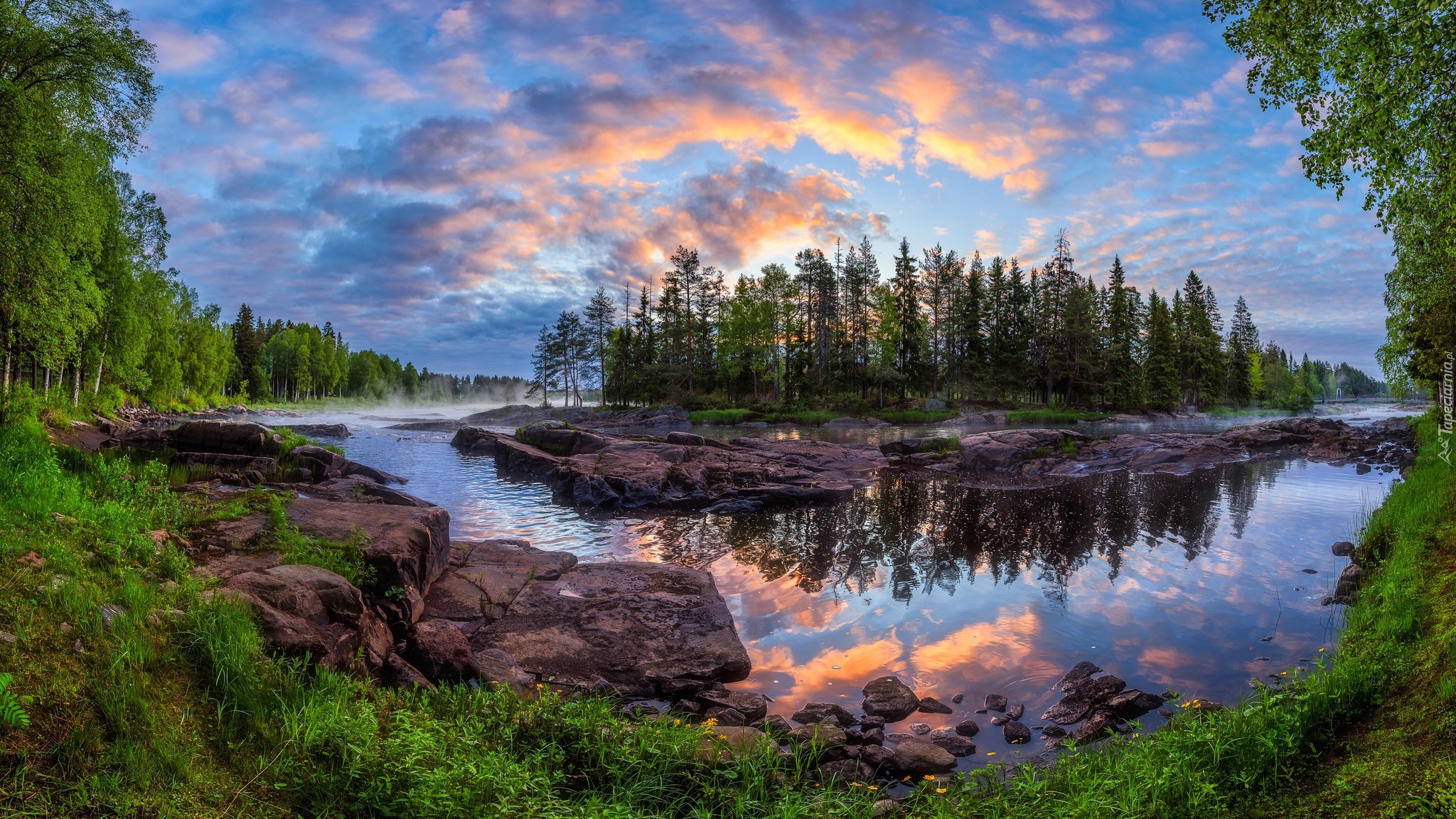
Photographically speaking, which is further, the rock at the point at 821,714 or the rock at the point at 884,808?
the rock at the point at 821,714

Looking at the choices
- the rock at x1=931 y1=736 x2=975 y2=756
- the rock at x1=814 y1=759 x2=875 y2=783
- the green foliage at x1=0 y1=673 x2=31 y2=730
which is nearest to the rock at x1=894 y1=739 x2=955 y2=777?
the rock at x1=931 y1=736 x2=975 y2=756

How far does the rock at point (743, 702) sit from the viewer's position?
6320 millimetres

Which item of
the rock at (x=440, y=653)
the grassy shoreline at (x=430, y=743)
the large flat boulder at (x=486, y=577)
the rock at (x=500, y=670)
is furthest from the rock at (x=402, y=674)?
the large flat boulder at (x=486, y=577)

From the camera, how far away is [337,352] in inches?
4759

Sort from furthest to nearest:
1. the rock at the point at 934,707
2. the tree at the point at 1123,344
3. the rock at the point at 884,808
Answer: the tree at the point at 1123,344 → the rock at the point at 934,707 → the rock at the point at 884,808

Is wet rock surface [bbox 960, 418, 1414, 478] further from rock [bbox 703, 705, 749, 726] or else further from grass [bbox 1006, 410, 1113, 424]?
grass [bbox 1006, 410, 1113, 424]

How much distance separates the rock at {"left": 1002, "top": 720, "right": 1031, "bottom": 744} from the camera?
5.88m

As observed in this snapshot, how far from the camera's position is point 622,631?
26.9ft

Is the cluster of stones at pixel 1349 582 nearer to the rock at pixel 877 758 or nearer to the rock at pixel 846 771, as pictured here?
the rock at pixel 877 758

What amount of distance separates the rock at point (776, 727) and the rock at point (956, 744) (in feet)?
4.44

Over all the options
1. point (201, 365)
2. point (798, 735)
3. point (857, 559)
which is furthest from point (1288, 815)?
point (201, 365)

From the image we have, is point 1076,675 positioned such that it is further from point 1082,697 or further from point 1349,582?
point 1349,582

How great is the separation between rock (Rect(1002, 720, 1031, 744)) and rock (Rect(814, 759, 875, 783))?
1.71 meters

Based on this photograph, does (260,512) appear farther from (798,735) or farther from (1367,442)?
(1367,442)
